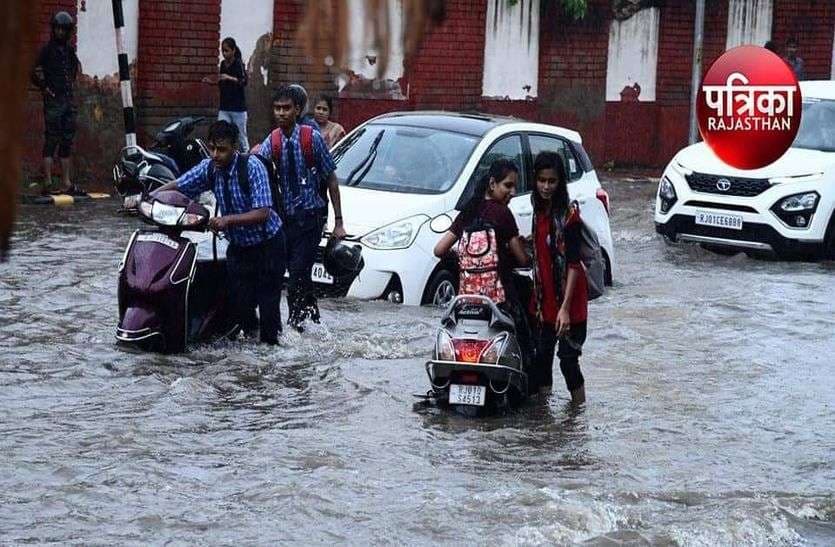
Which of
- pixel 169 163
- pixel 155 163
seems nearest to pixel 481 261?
pixel 155 163

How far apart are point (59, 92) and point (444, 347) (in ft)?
31.4

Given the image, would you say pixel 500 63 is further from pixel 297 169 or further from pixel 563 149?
pixel 297 169

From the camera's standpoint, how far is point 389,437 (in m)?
8.28

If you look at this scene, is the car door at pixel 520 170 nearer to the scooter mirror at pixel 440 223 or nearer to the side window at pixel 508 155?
the side window at pixel 508 155

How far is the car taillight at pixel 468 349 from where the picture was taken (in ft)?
28.2

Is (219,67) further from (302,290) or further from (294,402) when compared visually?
(294,402)

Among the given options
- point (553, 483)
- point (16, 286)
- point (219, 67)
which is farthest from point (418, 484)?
point (219, 67)

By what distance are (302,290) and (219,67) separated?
32.0ft

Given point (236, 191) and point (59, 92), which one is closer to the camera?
point (236, 191)

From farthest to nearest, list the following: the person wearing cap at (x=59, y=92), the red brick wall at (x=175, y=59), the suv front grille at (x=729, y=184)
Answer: the red brick wall at (x=175, y=59) → the person wearing cap at (x=59, y=92) → the suv front grille at (x=729, y=184)

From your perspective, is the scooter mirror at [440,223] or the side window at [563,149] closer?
the scooter mirror at [440,223]

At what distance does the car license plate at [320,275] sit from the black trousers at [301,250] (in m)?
1.05

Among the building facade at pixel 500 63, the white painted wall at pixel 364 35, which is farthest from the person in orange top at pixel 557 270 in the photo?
the building facade at pixel 500 63

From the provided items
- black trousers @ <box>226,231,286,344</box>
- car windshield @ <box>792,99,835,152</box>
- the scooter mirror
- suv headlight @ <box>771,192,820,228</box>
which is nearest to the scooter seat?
the scooter mirror
